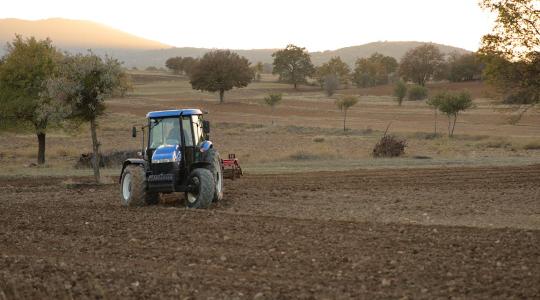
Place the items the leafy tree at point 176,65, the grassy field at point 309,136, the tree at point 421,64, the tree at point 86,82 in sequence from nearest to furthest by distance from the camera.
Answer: the tree at point 86,82, the grassy field at point 309,136, the tree at point 421,64, the leafy tree at point 176,65

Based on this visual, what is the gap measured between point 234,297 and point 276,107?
237ft

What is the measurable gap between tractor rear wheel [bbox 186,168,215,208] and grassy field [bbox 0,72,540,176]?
9875mm

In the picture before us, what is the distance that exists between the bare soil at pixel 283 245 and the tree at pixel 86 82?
163 inches

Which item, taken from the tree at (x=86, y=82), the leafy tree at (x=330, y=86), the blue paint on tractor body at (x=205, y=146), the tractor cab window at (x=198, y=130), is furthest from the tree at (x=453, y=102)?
the leafy tree at (x=330, y=86)

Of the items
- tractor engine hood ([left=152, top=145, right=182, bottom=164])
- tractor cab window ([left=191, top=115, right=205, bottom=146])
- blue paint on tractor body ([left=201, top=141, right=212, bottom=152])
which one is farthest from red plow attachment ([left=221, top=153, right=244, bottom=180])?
tractor engine hood ([left=152, top=145, right=182, bottom=164])

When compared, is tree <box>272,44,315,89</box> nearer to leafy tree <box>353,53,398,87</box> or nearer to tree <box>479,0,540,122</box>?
leafy tree <box>353,53,398,87</box>

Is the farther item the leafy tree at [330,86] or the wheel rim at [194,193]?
the leafy tree at [330,86]

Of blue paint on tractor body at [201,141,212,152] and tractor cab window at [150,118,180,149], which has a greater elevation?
tractor cab window at [150,118,180,149]

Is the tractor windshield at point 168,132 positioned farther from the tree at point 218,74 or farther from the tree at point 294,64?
the tree at point 294,64

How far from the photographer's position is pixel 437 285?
849 cm

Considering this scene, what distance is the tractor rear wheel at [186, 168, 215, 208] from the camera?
52.0ft

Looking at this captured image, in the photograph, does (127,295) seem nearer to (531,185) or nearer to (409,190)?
(409,190)

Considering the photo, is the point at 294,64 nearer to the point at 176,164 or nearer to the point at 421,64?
the point at 421,64

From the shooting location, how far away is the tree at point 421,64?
378ft
